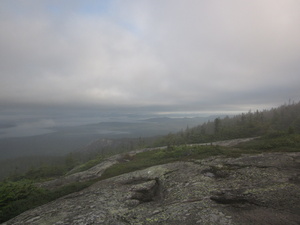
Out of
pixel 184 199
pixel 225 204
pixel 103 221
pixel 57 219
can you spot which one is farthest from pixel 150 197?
pixel 57 219

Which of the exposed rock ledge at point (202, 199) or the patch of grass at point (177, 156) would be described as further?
the patch of grass at point (177, 156)

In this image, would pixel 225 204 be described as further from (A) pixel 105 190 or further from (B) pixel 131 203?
(A) pixel 105 190

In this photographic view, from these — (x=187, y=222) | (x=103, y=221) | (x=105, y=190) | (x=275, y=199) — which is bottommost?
(x=105, y=190)

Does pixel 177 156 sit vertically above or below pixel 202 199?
below

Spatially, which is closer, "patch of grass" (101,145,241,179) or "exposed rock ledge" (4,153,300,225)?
"exposed rock ledge" (4,153,300,225)

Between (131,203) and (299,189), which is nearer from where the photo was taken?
(299,189)

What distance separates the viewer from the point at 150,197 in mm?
12328

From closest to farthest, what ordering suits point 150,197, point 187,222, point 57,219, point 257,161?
point 187,222 < point 57,219 < point 150,197 < point 257,161

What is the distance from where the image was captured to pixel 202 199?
9945 mm

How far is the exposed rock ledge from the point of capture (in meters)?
8.09

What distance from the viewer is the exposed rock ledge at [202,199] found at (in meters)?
8.09

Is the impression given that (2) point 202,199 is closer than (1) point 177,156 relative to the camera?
Yes

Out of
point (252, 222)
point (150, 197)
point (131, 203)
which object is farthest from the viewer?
point (150, 197)

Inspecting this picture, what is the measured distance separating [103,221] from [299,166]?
624 inches
